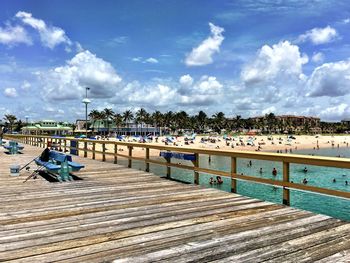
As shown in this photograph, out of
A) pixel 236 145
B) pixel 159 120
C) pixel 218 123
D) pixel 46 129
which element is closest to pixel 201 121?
pixel 218 123

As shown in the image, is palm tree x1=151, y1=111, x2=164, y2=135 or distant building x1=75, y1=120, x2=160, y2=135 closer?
distant building x1=75, y1=120, x2=160, y2=135

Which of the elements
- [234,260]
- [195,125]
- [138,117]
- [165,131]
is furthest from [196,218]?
[195,125]

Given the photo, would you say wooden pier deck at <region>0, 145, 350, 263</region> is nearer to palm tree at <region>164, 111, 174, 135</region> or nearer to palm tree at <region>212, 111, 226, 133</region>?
palm tree at <region>164, 111, 174, 135</region>

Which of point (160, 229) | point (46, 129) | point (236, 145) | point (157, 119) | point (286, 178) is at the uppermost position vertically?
point (157, 119)

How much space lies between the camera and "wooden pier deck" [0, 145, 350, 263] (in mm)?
4035

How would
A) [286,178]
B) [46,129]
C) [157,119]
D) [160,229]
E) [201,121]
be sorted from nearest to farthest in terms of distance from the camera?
[160,229]
[286,178]
[46,129]
[157,119]
[201,121]

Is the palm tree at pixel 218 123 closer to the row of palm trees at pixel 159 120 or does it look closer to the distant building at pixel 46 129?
the row of palm trees at pixel 159 120

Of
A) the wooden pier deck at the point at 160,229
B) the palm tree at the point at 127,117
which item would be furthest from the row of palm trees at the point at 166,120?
the wooden pier deck at the point at 160,229

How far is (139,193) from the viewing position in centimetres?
815

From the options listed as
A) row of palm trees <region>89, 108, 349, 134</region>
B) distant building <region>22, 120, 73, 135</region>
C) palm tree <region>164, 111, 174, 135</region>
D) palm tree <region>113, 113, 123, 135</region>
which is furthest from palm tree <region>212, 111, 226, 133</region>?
distant building <region>22, 120, 73, 135</region>

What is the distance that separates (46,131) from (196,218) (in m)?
122

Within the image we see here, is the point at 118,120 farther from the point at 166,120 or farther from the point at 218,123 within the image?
the point at 218,123

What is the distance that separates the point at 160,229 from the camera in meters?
5.07

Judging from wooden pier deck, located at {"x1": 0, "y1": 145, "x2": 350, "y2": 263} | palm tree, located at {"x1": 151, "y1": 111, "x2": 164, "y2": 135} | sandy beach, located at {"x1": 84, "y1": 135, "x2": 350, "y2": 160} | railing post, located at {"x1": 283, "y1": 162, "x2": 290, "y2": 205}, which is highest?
palm tree, located at {"x1": 151, "y1": 111, "x2": 164, "y2": 135}
